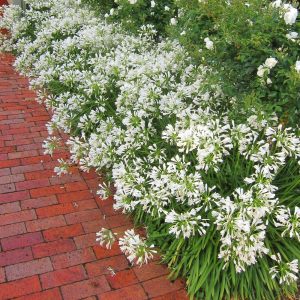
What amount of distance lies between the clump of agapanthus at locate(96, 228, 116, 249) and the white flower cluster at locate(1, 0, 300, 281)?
0.01 meters

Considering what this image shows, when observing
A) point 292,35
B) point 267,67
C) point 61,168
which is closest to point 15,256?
point 61,168

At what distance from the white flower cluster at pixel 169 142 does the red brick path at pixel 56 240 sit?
16cm

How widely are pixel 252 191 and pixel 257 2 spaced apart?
1.32m

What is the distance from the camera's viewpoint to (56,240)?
3.05 m

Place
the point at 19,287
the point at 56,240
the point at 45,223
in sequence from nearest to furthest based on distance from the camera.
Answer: the point at 19,287
the point at 56,240
the point at 45,223

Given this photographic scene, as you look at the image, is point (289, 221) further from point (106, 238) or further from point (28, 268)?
point (28, 268)

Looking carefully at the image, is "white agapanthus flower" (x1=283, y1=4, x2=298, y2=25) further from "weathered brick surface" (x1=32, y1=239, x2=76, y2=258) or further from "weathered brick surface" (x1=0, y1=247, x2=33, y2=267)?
"weathered brick surface" (x1=0, y1=247, x2=33, y2=267)

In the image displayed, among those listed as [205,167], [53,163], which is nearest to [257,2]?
[205,167]

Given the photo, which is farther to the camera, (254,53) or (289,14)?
(254,53)

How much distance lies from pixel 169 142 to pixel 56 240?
116cm

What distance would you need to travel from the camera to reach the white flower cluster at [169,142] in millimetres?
2582

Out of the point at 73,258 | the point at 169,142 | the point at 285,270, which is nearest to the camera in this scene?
the point at 285,270

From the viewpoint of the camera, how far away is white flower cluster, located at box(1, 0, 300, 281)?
102 inches

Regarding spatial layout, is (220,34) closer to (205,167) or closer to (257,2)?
(257,2)
